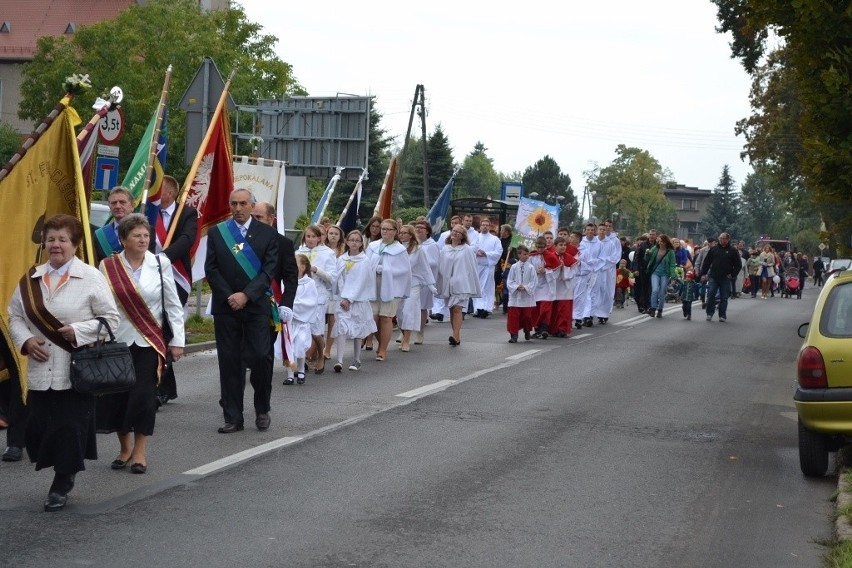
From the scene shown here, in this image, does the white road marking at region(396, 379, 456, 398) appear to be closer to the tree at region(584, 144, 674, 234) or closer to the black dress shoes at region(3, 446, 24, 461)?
the black dress shoes at region(3, 446, 24, 461)

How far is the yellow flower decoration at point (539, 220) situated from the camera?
3000 cm

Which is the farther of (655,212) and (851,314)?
(655,212)

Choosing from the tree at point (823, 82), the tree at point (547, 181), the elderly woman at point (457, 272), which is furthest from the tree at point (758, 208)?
the tree at point (823, 82)

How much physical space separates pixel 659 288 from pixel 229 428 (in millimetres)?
19155

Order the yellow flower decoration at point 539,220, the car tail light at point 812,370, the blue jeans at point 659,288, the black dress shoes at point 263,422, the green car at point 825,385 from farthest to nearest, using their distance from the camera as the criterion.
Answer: the yellow flower decoration at point 539,220
the blue jeans at point 659,288
the black dress shoes at point 263,422
the car tail light at point 812,370
the green car at point 825,385

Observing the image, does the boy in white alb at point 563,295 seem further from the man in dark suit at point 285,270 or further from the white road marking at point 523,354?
the man in dark suit at point 285,270

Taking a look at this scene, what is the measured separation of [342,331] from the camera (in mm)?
16000

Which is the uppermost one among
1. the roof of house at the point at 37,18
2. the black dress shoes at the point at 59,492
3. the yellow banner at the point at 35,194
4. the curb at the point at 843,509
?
the roof of house at the point at 37,18

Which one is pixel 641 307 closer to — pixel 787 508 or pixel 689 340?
pixel 689 340

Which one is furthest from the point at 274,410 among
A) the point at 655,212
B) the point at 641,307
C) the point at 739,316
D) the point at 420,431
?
the point at 655,212

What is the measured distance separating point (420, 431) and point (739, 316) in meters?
22.5

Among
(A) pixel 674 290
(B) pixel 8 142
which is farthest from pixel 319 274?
(B) pixel 8 142

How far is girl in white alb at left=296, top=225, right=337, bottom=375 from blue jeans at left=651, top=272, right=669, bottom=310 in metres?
14.3

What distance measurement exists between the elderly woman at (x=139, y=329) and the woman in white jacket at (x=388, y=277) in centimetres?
815
